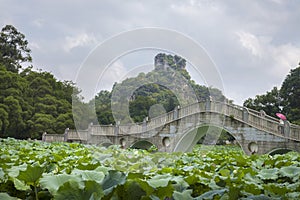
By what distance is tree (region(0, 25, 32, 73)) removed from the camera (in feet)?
45.3

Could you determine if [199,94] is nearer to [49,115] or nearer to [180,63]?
[180,63]

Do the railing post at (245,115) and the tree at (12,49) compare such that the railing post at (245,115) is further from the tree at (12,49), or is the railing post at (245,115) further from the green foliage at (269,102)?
the tree at (12,49)

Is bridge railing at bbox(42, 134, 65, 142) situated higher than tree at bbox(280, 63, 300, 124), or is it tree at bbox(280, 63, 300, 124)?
tree at bbox(280, 63, 300, 124)

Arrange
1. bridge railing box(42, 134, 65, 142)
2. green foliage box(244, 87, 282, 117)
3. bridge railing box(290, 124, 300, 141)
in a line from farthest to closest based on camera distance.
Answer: green foliage box(244, 87, 282, 117) → bridge railing box(42, 134, 65, 142) → bridge railing box(290, 124, 300, 141)

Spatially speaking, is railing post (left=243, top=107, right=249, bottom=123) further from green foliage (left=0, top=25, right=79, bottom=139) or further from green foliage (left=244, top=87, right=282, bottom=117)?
green foliage (left=0, top=25, right=79, bottom=139)

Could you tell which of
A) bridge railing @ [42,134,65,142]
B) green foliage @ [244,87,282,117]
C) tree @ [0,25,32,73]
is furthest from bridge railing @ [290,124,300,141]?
tree @ [0,25,32,73]

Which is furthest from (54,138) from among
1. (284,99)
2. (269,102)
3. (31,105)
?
(284,99)

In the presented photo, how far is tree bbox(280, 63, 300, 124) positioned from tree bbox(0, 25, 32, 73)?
1039 centimetres

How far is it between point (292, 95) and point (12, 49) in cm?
1094

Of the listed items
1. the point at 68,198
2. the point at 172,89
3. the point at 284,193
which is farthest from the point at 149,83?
the point at 68,198

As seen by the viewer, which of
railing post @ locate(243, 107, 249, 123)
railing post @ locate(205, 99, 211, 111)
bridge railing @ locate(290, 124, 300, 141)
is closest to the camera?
railing post @ locate(205, 99, 211, 111)

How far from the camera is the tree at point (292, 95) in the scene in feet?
35.2

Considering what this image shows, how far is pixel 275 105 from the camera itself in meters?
12.3

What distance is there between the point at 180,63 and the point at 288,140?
6.84m
